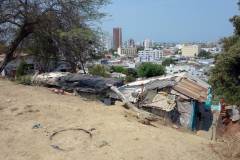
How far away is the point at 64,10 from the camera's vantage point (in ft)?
26.8

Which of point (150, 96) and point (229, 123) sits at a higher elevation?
point (150, 96)

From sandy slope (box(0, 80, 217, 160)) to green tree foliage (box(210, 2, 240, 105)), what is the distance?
5.51m

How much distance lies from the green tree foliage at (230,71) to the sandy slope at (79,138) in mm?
5511

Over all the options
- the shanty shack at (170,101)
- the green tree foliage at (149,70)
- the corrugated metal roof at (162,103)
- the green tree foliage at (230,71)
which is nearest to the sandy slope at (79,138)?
the corrugated metal roof at (162,103)

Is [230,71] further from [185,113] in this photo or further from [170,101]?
[170,101]

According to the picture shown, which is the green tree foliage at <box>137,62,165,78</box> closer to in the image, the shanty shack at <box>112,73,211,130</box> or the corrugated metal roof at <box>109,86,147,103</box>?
the corrugated metal roof at <box>109,86,147,103</box>

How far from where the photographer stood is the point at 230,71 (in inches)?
352

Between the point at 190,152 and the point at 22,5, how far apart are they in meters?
8.16

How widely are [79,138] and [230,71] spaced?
8.17m

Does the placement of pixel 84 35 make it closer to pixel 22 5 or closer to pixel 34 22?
pixel 34 22

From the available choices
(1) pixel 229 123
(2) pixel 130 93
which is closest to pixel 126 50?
(2) pixel 130 93

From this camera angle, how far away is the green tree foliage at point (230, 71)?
8242mm

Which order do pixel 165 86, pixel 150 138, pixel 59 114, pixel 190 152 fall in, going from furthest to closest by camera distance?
1. pixel 165 86
2. pixel 59 114
3. pixel 150 138
4. pixel 190 152

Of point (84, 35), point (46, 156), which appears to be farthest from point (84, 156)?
point (84, 35)
